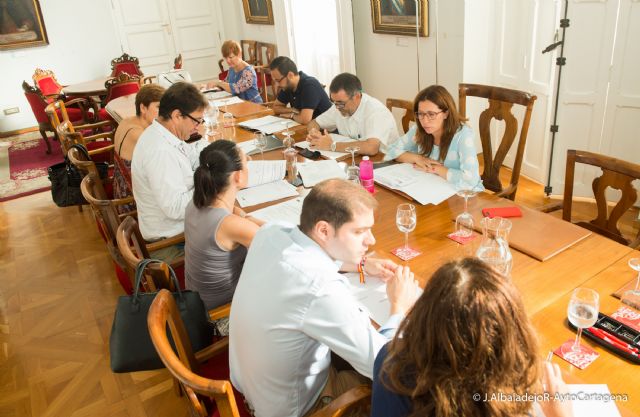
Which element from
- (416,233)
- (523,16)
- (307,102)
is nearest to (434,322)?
(416,233)

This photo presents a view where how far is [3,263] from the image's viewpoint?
12.5 feet

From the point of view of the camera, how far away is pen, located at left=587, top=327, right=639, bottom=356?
4.02 ft

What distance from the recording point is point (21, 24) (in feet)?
22.9

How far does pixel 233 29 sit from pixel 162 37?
4.09ft

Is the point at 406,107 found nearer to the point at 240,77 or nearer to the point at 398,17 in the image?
the point at 398,17

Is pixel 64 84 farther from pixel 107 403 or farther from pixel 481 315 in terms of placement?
pixel 481 315

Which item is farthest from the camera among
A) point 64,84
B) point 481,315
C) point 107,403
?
point 64,84

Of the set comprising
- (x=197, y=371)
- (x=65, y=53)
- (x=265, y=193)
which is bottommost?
(x=197, y=371)

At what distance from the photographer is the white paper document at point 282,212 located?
2141 millimetres

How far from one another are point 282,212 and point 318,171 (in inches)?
19.1

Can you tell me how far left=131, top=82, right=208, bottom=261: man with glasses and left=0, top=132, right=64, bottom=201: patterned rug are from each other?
11.3ft

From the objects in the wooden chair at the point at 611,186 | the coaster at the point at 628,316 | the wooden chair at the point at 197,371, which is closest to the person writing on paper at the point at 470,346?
the wooden chair at the point at 197,371

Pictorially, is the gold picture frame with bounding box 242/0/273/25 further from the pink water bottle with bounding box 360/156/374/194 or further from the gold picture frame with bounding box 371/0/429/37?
the pink water bottle with bounding box 360/156/374/194

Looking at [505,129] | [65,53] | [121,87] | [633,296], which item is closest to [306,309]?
[633,296]
